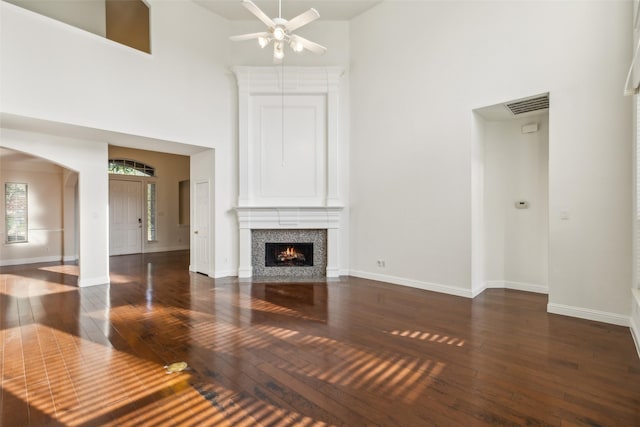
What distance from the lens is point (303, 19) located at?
334 centimetres

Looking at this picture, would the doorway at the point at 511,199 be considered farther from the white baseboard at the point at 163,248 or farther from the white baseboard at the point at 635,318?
the white baseboard at the point at 163,248

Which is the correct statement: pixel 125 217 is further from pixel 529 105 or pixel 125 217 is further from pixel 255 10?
pixel 529 105

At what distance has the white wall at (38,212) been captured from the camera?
7480mm

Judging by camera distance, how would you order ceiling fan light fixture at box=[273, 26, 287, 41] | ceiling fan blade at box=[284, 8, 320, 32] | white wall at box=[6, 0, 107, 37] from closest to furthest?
ceiling fan blade at box=[284, 8, 320, 32], ceiling fan light fixture at box=[273, 26, 287, 41], white wall at box=[6, 0, 107, 37]

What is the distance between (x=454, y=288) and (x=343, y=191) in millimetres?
2577

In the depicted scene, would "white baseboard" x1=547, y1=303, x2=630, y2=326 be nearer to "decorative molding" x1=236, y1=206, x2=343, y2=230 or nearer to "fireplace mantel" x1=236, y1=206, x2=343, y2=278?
"fireplace mantel" x1=236, y1=206, x2=343, y2=278

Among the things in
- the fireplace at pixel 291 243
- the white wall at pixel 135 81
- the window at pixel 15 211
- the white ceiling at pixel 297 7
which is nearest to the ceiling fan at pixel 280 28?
the white wall at pixel 135 81

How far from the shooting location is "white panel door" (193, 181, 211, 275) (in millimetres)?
6316

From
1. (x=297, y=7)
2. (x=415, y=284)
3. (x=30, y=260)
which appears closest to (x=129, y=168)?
(x=30, y=260)

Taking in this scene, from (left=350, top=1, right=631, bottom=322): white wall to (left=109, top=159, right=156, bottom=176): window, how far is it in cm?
701

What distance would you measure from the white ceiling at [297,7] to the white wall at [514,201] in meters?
3.12

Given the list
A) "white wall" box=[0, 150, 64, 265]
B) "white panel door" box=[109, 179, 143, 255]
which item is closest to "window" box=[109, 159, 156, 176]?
"white panel door" box=[109, 179, 143, 255]

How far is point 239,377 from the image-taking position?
244cm

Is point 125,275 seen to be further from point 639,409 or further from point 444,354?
point 639,409
